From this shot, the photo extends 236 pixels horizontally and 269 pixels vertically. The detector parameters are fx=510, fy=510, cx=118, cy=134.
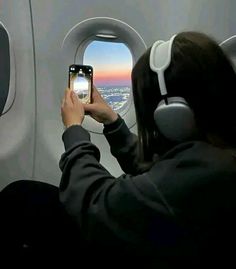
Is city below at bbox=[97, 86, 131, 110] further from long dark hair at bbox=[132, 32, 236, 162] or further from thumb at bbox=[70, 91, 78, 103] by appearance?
long dark hair at bbox=[132, 32, 236, 162]

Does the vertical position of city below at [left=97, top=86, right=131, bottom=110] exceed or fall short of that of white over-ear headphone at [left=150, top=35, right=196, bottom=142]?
it falls short

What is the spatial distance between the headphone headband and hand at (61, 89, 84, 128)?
1.09 feet

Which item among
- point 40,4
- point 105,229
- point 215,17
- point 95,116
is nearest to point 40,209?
point 95,116

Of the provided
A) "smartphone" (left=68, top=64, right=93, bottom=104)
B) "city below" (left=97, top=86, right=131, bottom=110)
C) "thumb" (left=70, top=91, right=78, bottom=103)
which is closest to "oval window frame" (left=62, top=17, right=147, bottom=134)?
"city below" (left=97, top=86, right=131, bottom=110)

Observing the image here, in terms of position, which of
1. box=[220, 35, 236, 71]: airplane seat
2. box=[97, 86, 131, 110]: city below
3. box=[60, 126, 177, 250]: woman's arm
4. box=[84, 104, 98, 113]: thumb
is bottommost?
box=[60, 126, 177, 250]: woman's arm

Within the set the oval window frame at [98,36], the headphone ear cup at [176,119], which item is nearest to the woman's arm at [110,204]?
the headphone ear cup at [176,119]

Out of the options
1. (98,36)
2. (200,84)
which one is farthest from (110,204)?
(98,36)

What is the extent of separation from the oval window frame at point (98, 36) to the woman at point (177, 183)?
1.12 meters

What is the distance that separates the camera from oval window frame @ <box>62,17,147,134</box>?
225 centimetres

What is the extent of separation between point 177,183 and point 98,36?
1374 millimetres

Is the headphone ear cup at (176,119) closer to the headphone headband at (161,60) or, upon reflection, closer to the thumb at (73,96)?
the headphone headband at (161,60)

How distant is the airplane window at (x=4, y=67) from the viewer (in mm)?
2250

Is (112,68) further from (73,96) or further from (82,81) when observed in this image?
(73,96)

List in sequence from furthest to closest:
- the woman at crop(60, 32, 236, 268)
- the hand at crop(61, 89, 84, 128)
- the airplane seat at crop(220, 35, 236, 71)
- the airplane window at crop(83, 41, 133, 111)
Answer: the airplane window at crop(83, 41, 133, 111), the airplane seat at crop(220, 35, 236, 71), the hand at crop(61, 89, 84, 128), the woman at crop(60, 32, 236, 268)
